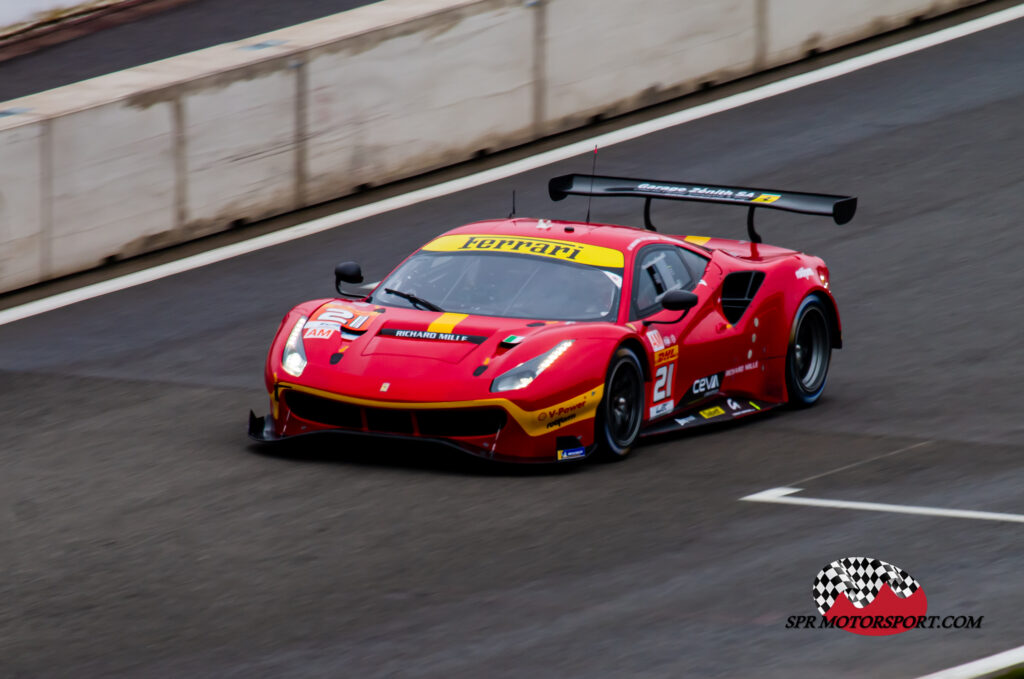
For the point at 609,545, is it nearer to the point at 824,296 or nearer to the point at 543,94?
the point at 824,296

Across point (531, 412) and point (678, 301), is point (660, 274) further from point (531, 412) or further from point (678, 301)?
point (531, 412)

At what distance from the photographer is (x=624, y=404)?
10.5 meters

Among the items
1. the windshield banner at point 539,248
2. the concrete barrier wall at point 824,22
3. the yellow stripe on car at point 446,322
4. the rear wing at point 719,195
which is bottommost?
the yellow stripe on car at point 446,322

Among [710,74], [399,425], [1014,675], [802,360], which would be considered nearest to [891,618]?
[1014,675]

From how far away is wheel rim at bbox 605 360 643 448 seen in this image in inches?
405

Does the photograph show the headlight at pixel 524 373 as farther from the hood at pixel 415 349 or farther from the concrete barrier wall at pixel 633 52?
the concrete barrier wall at pixel 633 52

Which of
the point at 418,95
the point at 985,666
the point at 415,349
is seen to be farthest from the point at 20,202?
the point at 985,666

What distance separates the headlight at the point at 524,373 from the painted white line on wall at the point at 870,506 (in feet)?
4.22

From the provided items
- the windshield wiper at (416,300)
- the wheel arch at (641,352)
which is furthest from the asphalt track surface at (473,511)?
the windshield wiper at (416,300)

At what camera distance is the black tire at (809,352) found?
11961 millimetres

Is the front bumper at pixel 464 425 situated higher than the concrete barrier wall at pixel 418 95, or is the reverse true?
the concrete barrier wall at pixel 418 95

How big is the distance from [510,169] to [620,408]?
8471mm

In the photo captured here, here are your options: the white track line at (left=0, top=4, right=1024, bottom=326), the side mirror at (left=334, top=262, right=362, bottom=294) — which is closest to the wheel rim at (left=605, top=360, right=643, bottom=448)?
the side mirror at (left=334, top=262, right=362, bottom=294)

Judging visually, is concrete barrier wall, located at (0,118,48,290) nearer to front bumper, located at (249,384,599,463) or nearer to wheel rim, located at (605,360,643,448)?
front bumper, located at (249,384,599,463)
